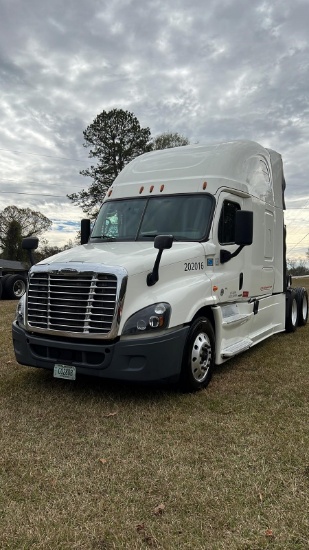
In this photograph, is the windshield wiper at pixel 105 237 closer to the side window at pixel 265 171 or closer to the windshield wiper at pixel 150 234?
the windshield wiper at pixel 150 234

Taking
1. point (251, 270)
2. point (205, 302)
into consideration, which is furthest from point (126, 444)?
point (251, 270)

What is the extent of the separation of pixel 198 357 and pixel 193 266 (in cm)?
107

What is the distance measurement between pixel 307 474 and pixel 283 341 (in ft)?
17.7

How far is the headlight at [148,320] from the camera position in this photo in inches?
177

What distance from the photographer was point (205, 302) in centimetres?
526

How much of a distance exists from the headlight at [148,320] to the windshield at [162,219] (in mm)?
1336

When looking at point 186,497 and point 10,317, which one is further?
point 10,317

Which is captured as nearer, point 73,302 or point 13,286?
point 73,302

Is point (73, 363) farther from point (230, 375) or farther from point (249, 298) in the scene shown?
point (249, 298)

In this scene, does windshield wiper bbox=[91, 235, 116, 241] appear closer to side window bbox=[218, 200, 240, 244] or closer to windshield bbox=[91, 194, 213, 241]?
windshield bbox=[91, 194, 213, 241]

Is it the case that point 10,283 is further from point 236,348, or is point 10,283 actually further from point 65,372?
point 65,372

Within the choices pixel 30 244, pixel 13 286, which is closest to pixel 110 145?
pixel 13 286

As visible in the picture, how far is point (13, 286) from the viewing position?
17.6 meters

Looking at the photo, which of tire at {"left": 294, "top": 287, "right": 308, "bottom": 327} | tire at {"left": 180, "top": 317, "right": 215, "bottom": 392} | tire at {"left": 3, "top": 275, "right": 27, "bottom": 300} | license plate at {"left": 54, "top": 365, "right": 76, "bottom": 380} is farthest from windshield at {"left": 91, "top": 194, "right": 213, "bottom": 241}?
tire at {"left": 3, "top": 275, "right": 27, "bottom": 300}
